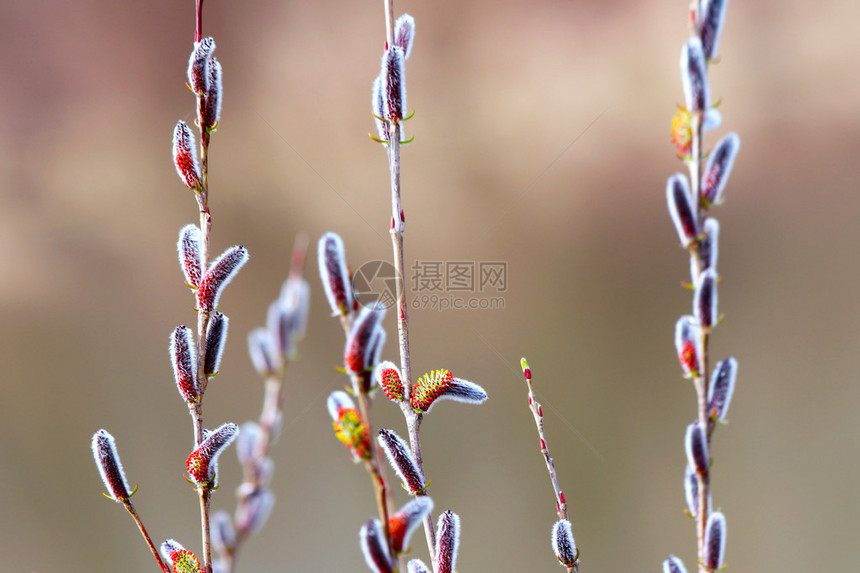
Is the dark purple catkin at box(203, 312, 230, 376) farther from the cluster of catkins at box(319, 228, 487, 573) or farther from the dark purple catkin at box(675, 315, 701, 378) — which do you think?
the dark purple catkin at box(675, 315, 701, 378)

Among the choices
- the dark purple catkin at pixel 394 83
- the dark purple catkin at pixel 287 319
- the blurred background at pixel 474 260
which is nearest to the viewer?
the dark purple catkin at pixel 287 319

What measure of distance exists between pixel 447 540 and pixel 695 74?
242 millimetres

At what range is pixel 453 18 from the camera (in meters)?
0.87

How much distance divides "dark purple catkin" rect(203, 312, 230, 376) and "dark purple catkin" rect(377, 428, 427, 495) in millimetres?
100

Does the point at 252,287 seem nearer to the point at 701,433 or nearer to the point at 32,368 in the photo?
the point at 32,368

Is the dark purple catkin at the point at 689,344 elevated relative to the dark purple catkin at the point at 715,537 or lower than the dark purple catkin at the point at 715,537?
elevated

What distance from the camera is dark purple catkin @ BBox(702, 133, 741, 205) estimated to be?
25cm

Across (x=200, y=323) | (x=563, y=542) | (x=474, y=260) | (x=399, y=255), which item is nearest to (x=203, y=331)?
(x=200, y=323)

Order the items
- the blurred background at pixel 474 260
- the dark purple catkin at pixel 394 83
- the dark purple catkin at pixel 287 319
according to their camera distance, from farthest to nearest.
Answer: the blurred background at pixel 474 260
the dark purple catkin at pixel 394 83
the dark purple catkin at pixel 287 319

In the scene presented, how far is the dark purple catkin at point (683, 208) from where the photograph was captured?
244mm

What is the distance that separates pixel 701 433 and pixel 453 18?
0.77 metres

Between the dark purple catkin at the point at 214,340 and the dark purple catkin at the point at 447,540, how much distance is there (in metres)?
0.14

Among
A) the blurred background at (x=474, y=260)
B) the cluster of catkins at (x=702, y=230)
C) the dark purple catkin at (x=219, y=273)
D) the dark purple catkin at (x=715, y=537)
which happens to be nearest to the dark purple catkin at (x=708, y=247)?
the cluster of catkins at (x=702, y=230)

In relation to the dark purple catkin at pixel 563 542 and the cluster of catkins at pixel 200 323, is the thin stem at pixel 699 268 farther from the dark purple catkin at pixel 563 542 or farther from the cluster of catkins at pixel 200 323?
the cluster of catkins at pixel 200 323
